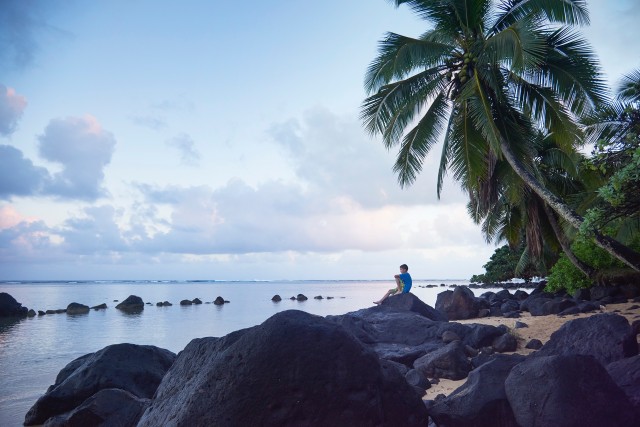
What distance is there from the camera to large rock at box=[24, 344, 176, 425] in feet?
24.4

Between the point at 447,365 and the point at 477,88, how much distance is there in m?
7.14

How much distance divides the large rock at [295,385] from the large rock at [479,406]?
692 mm

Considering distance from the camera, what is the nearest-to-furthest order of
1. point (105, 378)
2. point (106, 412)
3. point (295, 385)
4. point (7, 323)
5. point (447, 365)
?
point (295, 385) < point (106, 412) < point (105, 378) < point (447, 365) < point (7, 323)

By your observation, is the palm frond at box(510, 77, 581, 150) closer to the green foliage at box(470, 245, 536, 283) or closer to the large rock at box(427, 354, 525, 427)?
the large rock at box(427, 354, 525, 427)

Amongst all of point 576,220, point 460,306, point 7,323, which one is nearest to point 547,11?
point 576,220

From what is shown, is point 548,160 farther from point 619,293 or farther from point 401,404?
point 401,404

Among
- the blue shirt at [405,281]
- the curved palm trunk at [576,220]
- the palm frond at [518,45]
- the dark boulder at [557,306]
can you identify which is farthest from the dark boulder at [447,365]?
the dark boulder at [557,306]

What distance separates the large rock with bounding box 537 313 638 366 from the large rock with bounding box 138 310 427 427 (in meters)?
3.40

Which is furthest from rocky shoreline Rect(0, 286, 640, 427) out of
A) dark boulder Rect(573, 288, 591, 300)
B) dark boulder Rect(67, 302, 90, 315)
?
dark boulder Rect(67, 302, 90, 315)

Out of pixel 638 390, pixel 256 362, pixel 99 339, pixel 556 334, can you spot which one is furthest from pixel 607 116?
pixel 99 339

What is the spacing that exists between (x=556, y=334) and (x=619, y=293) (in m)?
12.6

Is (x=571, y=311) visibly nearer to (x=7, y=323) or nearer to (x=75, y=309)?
(x=7, y=323)

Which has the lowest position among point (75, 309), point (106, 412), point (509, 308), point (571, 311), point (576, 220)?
point (75, 309)

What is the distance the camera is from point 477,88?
11805 millimetres
